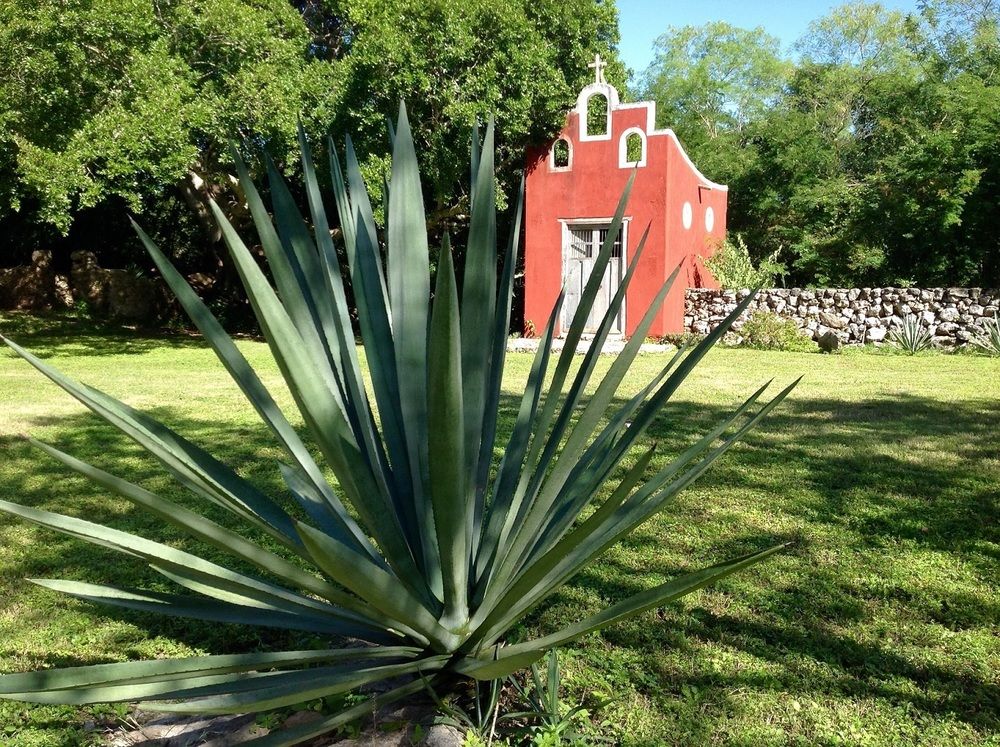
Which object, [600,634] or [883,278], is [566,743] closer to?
[600,634]

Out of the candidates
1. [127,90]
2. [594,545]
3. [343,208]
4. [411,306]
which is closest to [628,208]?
[127,90]

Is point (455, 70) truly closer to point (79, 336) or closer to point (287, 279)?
point (79, 336)

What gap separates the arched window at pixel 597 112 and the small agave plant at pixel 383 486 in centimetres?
1639

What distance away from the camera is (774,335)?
581 inches

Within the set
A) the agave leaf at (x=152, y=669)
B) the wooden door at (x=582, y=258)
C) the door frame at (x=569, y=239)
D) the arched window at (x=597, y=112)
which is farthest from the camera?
the arched window at (x=597, y=112)

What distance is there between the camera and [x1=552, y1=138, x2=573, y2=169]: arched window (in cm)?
1509

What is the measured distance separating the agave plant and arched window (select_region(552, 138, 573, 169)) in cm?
662

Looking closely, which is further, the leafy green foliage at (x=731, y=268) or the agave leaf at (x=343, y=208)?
the leafy green foliage at (x=731, y=268)

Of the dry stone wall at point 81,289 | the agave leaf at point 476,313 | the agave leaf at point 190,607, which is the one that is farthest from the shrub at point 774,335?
the agave leaf at point 190,607

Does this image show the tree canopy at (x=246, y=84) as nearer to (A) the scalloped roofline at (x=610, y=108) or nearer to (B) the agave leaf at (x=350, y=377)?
(A) the scalloped roofline at (x=610, y=108)

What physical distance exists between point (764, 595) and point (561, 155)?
1475 cm

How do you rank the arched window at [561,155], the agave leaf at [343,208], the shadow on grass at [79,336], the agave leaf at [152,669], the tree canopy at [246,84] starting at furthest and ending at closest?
the arched window at [561,155] < the shadow on grass at [79,336] < the tree canopy at [246,84] < the agave leaf at [343,208] < the agave leaf at [152,669]

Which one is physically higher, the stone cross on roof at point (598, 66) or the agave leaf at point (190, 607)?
the stone cross on roof at point (598, 66)

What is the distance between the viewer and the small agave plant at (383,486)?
1525mm
